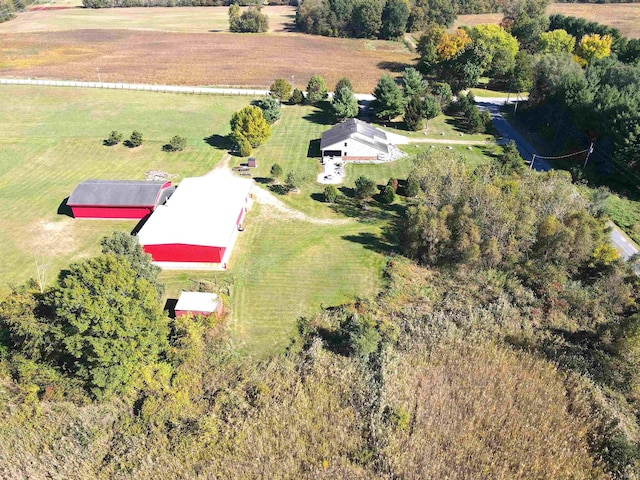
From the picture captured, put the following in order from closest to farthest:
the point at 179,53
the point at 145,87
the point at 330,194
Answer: the point at 330,194 → the point at 145,87 → the point at 179,53

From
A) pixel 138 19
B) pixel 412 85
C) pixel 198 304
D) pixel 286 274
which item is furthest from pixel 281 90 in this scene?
pixel 138 19

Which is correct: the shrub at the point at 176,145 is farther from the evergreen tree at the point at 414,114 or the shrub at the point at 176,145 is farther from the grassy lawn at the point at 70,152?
the evergreen tree at the point at 414,114

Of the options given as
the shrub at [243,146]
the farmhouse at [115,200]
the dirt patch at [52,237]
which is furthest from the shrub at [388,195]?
the dirt patch at [52,237]

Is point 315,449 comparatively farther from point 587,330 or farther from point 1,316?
point 587,330

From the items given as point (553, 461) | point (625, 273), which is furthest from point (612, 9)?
point (553, 461)

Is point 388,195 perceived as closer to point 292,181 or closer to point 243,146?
point 292,181

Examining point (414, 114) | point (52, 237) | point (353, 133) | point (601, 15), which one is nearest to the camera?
point (52, 237)

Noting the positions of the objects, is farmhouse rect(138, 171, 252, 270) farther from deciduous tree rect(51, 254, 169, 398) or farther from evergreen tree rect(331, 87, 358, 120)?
evergreen tree rect(331, 87, 358, 120)
